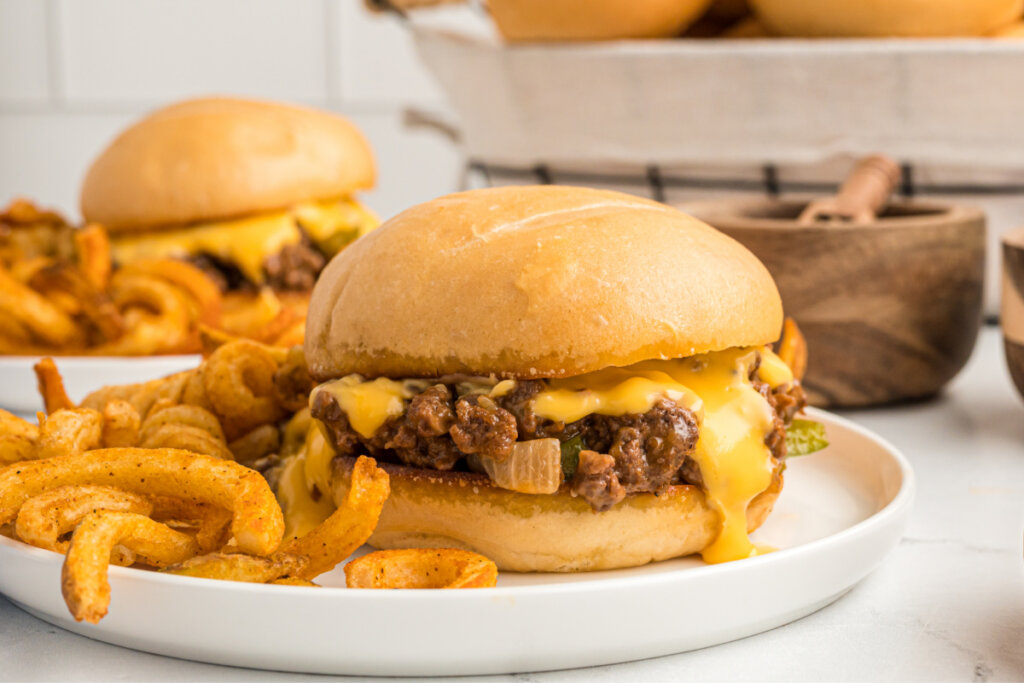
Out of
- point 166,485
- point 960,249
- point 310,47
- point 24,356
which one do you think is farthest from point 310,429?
point 310,47

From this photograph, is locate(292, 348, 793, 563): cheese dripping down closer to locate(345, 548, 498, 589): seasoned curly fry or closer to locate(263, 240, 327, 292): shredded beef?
locate(345, 548, 498, 589): seasoned curly fry

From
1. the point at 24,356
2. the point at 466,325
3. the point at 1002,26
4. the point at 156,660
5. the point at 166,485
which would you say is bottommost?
the point at 24,356

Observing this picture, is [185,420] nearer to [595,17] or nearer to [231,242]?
[231,242]

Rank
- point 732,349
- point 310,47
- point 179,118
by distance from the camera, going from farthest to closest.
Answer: point 310,47 < point 179,118 < point 732,349

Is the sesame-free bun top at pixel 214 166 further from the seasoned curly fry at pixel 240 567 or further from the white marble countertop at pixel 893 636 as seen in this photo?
the seasoned curly fry at pixel 240 567

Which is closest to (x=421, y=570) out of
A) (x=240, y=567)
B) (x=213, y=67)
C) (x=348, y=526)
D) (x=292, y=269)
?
(x=348, y=526)

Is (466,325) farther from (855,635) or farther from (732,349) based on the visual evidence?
(855,635)

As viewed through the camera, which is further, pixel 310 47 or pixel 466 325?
pixel 310 47

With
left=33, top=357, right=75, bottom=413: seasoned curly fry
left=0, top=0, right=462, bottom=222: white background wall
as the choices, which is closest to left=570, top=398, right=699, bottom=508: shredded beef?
left=33, top=357, right=75, bottom=413: seasoned curly fry
